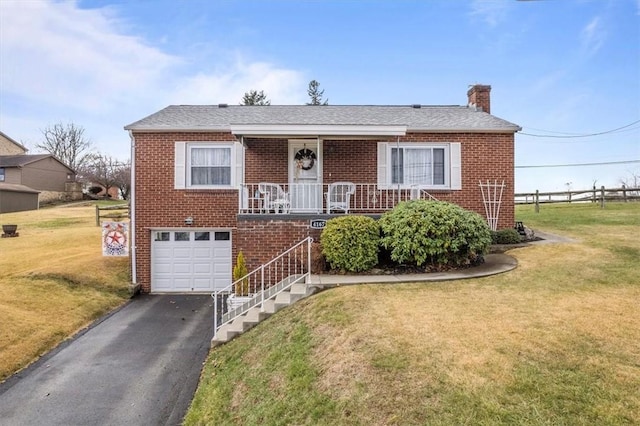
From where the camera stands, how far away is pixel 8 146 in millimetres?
46625

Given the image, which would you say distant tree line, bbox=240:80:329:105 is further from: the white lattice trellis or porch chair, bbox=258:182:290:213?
the white lattice trellis

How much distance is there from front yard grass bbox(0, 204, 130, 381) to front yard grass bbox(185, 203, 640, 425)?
169 inches

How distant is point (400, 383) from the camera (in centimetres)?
448

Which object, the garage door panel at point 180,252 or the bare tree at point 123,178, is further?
the bare tree at point 123,178

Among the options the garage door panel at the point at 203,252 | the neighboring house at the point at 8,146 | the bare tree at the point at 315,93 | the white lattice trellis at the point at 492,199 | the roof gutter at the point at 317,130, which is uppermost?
the bare tree at the point at 315,93

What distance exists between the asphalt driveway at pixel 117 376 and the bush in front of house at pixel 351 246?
343cm

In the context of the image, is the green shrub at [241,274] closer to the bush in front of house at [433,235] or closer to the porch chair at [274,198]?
the porch chair at [274,198]

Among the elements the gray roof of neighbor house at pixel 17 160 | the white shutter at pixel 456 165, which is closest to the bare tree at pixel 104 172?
the gray roof of neighbor house at pixel 17 160

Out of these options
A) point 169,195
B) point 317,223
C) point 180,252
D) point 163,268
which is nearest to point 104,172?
point 163,268

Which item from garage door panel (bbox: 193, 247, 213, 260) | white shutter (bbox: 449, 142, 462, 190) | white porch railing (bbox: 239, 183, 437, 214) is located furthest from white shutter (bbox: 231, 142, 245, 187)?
white shutter (bbox: 449, 142, 462, 190)

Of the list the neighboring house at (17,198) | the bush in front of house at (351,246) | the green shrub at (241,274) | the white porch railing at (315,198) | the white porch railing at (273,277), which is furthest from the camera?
the neighboring house at (17,198)

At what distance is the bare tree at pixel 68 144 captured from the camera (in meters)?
53.7

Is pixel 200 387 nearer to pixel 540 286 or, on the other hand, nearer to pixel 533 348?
pixel 533 348

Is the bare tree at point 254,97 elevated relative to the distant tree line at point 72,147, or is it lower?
elevated
